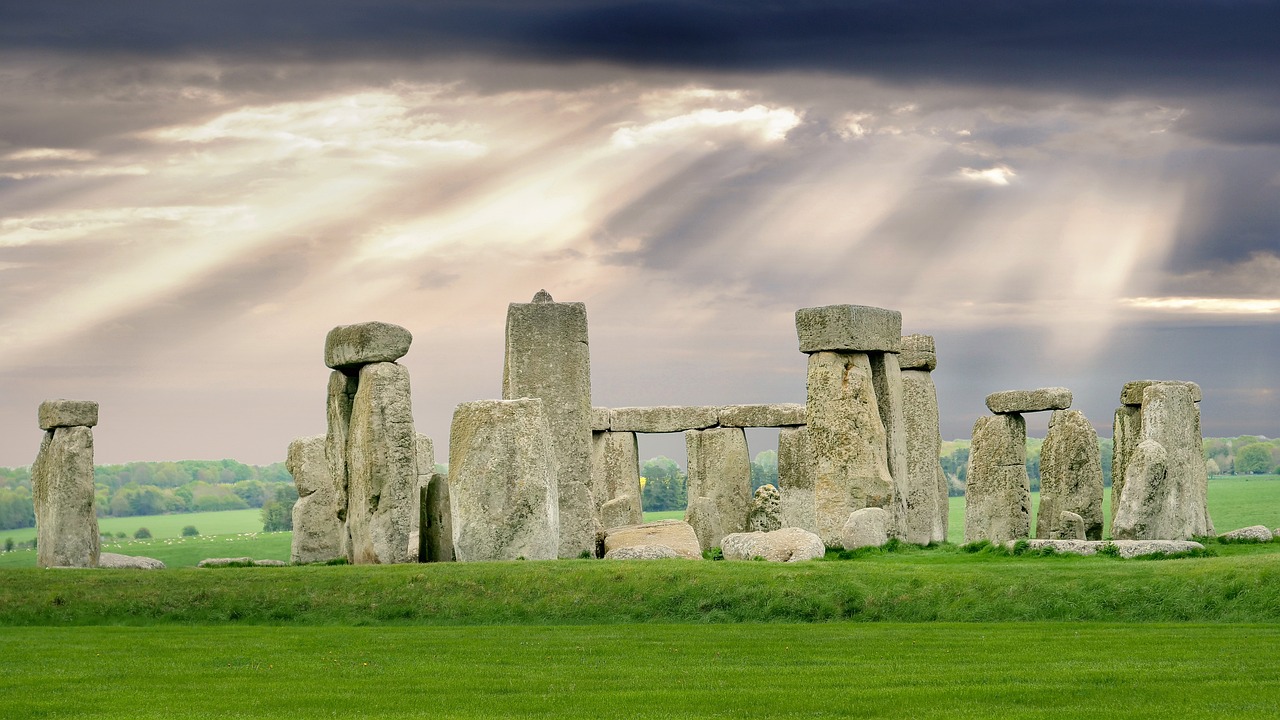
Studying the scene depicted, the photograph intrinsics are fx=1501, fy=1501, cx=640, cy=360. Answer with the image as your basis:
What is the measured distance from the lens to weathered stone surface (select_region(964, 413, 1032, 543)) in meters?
32.2

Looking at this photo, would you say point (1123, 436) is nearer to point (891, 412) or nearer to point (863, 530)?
point (891, 412)

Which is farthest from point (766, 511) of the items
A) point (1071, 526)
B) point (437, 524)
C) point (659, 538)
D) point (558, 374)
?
point (437, 524)

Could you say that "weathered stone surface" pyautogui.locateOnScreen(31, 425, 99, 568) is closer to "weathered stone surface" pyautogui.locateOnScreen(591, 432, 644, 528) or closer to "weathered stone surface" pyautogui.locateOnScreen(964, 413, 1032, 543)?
"weathered stone surface" pyautogui.locateOnScreen(591, 432, 644, 528)

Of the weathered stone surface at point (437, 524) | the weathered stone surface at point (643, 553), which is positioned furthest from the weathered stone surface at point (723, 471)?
the weathered stone surface at point (437, 524)

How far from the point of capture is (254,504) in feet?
303

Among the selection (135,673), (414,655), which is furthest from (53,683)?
(414,655)

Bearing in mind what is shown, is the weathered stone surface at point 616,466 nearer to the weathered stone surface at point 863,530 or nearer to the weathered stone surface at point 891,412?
→ the weathered stone surface at point 891,412

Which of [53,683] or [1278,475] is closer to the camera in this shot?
[53,683]

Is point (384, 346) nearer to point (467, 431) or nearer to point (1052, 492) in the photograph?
point (467, 431)

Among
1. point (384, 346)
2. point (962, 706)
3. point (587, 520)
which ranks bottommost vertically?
point (962, 706)

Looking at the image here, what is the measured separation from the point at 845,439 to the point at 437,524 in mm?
7470

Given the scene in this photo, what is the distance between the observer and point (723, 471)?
37250mm

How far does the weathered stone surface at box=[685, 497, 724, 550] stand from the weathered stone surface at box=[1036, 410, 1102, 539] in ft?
22.9

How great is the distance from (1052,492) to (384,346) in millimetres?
14251
